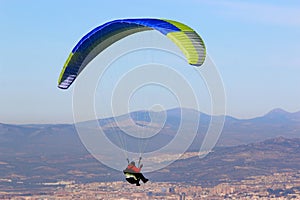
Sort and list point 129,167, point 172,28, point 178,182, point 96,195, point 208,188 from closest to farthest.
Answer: point 172,28 < point 129,167 < point 96,195 < point 208,188 < point 178,182

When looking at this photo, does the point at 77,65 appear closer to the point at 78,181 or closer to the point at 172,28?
the point at 172,28

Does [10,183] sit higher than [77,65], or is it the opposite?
[10,183]

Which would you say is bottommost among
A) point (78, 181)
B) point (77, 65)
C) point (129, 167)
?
point (129, 167)

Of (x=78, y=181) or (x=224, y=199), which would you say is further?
(x=78, y=181)

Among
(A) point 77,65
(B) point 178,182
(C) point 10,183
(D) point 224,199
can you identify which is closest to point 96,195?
(D) point 224,199
